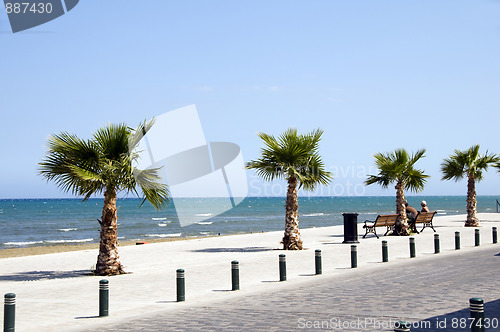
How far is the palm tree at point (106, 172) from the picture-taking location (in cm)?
1602

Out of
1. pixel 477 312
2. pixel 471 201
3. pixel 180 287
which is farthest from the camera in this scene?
pixel 471 201

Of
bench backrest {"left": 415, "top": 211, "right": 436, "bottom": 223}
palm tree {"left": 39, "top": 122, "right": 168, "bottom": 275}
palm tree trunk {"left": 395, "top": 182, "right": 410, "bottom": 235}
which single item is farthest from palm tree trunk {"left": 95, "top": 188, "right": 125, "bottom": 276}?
bench backrest {"left": 415, "top": 211, "right": 436, "bottom": 223}

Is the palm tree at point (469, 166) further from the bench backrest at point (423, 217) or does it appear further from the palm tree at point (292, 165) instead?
the palm tree at point (292, 165)

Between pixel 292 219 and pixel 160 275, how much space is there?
723 centimetres

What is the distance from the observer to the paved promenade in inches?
358

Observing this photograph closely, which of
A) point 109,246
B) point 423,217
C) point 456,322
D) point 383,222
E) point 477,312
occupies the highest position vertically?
point 423,217

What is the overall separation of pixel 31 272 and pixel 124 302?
701cm

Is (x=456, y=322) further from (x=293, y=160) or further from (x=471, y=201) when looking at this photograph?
(x=471, y=201)

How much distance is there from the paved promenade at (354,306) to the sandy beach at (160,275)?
707 millimetres

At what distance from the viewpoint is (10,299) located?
28.6ft

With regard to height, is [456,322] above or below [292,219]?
below

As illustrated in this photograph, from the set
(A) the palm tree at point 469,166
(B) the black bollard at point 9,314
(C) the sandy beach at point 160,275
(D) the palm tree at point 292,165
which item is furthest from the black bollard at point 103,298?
(A) the palm tree at point 469,166

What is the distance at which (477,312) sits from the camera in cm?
661

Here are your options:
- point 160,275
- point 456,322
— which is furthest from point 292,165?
point 456,322
